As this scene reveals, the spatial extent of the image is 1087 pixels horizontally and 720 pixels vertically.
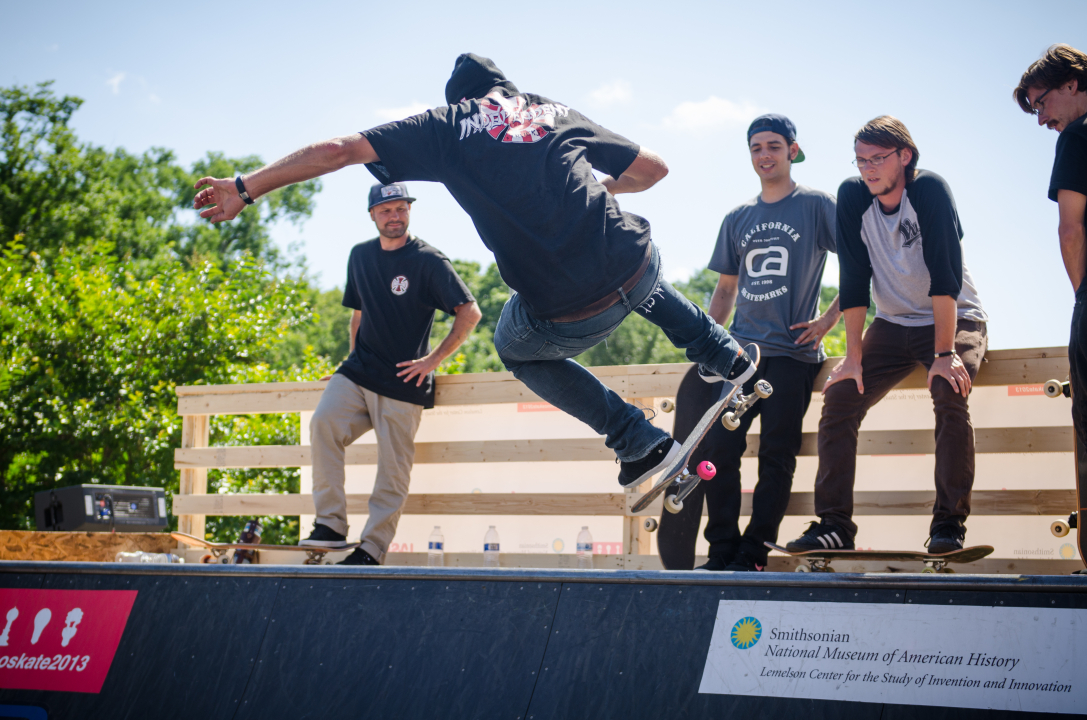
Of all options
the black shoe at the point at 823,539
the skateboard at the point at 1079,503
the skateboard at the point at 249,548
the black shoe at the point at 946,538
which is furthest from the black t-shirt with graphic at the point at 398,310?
the skateboard at the point at 1079,503

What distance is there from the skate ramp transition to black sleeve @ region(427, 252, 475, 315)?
227 centimetres

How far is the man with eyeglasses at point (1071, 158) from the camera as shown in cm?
288

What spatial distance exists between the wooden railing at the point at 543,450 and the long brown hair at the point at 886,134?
130cm

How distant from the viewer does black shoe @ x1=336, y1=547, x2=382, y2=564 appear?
15.6 feet

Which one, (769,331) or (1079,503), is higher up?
(769,331)

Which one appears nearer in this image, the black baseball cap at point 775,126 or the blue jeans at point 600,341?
the blue jeans at point 600,341

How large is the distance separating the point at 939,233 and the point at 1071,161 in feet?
2.63

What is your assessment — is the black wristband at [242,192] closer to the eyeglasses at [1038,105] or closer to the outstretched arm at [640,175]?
the outstretched arm at [640,175]

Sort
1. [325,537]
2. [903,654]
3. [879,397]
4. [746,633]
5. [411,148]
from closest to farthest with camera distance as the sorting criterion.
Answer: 1. [903,654]
2. [746,633]
3. [411,148]
4. [879,397]
5. [325,537]

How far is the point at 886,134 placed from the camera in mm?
3916

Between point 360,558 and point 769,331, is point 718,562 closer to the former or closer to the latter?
point 769,331

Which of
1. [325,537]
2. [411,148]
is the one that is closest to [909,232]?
[411,148]

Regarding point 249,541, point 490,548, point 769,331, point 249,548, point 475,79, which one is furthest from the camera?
point 249,541

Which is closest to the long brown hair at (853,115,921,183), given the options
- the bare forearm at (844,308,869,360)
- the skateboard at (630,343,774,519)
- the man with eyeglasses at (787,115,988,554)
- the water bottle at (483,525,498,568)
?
the man with eyeglasses at (787,115,988,554)
